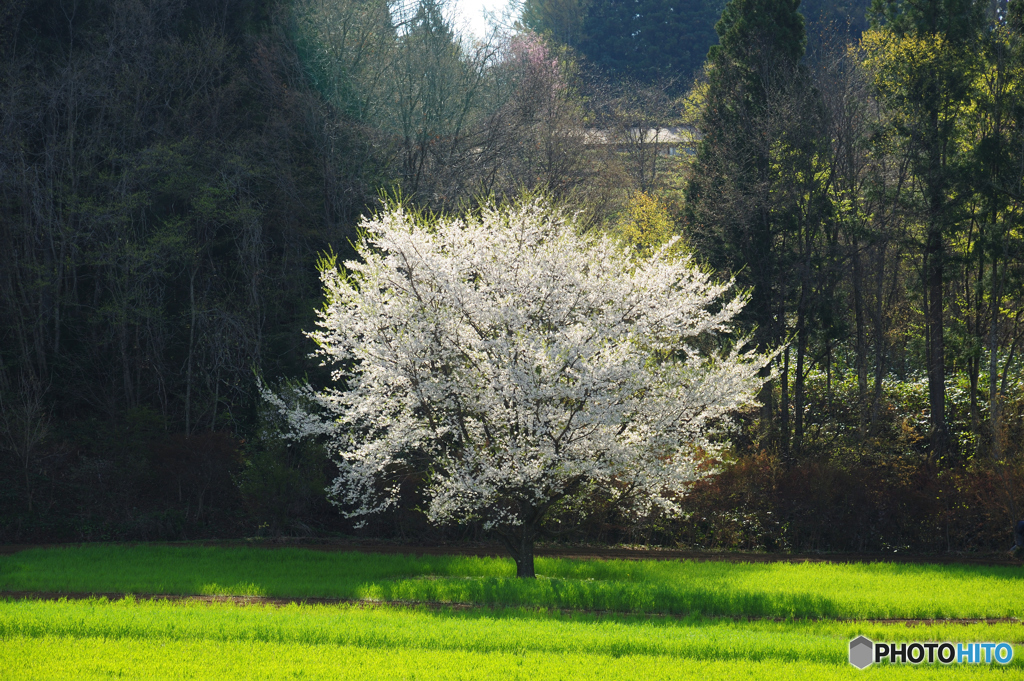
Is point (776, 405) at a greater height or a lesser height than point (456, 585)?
greater

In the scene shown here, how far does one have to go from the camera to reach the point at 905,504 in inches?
794

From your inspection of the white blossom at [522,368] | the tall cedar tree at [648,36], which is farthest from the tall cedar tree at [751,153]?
the tall cedar tree at [648,36]

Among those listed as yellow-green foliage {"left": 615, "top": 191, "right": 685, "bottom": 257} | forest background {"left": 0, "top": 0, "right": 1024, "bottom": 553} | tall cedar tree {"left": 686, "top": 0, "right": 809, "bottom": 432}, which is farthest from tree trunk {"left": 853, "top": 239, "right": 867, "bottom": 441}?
yellow-green foliage {"left": 615, "top": 191, "right": 685, "bottom": 257}

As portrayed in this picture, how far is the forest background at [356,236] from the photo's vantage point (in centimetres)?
2080

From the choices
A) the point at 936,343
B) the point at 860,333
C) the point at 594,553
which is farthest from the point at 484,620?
the point at 860,333

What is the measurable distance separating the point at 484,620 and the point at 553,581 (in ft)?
10.2

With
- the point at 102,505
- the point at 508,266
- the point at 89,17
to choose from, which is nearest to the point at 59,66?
the point at 89,17

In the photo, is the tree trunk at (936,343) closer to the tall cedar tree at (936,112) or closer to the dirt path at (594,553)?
the tall cedar tree at (936,112)

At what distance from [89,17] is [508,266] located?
732 inches

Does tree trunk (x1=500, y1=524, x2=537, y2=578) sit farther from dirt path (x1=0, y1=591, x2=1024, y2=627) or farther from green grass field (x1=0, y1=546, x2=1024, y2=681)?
dirt path (x1=0, y1=591, x2=1024, y2=627)

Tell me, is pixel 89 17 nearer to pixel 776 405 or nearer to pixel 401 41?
pixel 401 41

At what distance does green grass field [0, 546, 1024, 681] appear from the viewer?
8.54m

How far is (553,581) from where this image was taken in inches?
537

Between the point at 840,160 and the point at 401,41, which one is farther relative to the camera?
the point at 401,41
